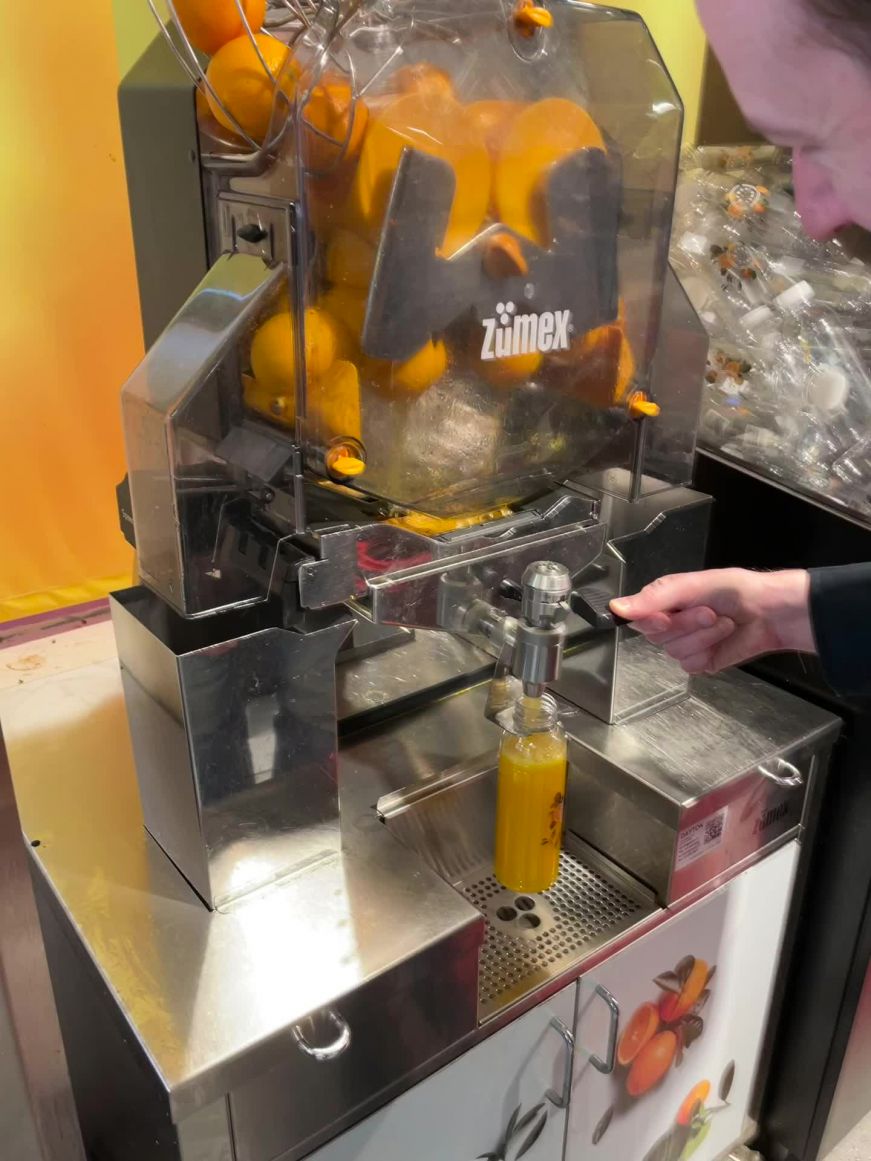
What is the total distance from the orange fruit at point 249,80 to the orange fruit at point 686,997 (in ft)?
3.16

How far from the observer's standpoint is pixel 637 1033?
103cm

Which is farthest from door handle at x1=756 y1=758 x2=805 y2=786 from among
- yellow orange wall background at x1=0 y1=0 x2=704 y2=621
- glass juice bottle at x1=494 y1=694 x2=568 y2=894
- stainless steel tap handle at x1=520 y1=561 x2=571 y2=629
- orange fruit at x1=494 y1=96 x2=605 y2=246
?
yellow orange wall background at x1=0 y1=0 x2=704 y2=621

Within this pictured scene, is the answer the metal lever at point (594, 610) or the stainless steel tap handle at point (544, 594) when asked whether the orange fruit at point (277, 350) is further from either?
the metal lever at point (594, 610)

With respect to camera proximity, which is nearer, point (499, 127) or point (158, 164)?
point (499, 127)

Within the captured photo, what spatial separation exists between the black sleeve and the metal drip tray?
1.07 feet

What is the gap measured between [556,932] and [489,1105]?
0.17 meters

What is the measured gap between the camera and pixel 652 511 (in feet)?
3.31

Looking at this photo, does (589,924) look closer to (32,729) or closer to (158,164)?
(32,729)

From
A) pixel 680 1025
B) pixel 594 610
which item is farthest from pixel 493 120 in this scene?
pixel 680 1025

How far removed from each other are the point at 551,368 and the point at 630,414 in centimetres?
12

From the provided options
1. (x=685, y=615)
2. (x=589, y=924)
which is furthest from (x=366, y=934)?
(x=685, y=615)

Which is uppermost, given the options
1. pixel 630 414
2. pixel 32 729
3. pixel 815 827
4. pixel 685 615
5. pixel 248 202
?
pixel 248 202

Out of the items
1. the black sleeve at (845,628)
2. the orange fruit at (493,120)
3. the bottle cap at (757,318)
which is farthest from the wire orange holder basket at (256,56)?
the bottle cap at (757,318)

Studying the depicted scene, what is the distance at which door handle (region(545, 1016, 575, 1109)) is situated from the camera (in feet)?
2.99
